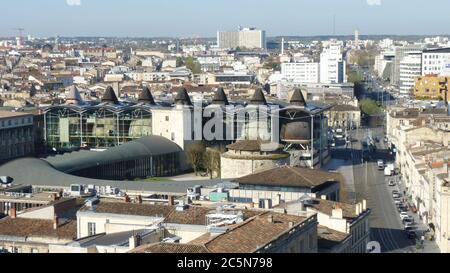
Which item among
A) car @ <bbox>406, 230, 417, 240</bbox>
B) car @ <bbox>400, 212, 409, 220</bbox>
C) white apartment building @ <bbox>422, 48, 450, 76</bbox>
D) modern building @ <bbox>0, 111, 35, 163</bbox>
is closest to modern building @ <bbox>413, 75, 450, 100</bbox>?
white apartment building @ <bbox>422, 48, 450, 76</bbox>

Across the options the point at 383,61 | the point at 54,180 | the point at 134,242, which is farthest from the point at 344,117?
the point at 383,61

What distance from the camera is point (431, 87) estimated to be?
2020 inches

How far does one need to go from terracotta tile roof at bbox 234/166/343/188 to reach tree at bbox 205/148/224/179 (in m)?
7.67

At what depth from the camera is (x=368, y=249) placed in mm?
14273

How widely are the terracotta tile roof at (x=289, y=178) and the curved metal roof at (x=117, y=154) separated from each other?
6.54 metres

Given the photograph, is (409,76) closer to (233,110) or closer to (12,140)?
(233,110)

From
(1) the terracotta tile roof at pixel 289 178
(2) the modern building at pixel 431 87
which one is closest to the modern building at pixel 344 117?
(2) the modern building at pixel 431 87

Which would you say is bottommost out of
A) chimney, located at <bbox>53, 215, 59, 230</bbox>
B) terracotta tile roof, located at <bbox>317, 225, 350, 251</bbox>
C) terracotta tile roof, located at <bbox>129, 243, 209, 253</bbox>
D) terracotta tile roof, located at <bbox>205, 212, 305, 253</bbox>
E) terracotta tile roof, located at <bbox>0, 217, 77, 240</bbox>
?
terracotta tile roof, located at <bbox>317, 225, 350, 251</bbox>

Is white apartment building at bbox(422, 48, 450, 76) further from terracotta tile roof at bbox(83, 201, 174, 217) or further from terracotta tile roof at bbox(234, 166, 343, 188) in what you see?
terracotta tile roof at bbox(83, 201, 174, 217)

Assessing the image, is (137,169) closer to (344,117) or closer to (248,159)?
(248,159)

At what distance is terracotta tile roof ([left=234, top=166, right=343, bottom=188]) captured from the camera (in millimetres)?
16875

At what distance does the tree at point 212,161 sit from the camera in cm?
2555

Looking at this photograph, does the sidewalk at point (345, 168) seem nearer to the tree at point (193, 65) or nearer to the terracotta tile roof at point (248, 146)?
the terracotta tile roof at point (248, 146)

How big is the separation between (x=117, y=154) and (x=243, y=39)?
369 feet
